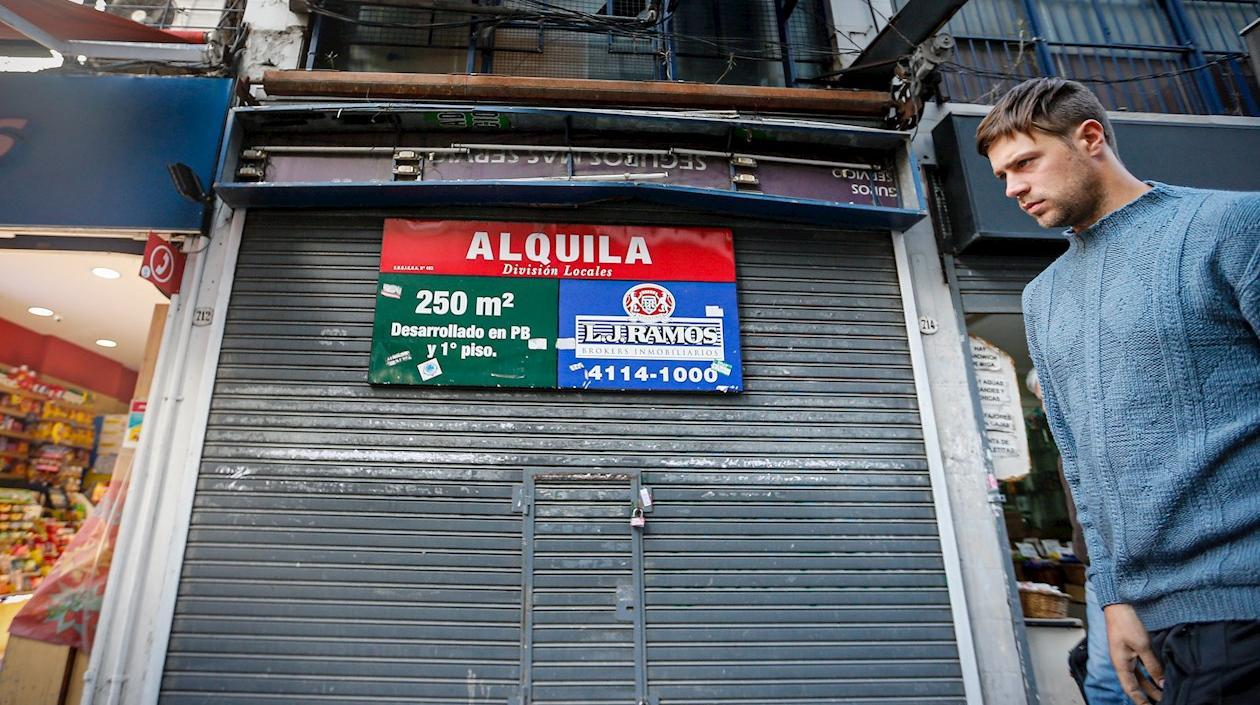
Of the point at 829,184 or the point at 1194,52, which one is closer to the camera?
the point at 829,184

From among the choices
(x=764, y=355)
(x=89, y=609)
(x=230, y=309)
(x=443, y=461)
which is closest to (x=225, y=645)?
(x=89, y=609)

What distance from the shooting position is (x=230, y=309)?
4.70 meters

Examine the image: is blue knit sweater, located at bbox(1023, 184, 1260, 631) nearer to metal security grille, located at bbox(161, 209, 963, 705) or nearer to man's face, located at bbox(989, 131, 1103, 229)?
man's face, located at bbox(989, 131, 1103, 229)

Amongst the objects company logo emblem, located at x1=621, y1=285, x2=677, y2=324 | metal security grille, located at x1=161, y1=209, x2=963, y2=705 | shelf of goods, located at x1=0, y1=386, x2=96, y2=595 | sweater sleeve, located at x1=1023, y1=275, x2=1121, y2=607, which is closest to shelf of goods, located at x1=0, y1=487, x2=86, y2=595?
shelf of goods, located at x1=0, y1=386, x2=96, y2=595

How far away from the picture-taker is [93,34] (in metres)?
4.89

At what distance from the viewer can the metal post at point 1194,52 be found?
6133 mm

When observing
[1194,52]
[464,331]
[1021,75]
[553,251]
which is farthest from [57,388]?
[1194,52]

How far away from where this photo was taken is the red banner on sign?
15.8 feet

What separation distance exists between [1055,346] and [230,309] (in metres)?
5.11

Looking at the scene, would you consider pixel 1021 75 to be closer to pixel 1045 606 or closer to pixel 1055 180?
pixel 1045 606

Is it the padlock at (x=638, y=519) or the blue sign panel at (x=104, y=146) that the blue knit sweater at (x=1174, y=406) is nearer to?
the padlock at (x=638, y=519)

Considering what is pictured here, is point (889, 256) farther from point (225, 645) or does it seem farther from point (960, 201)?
point (225, 645)

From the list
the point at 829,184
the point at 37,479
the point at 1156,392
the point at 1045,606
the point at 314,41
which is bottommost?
the point at 1045,606

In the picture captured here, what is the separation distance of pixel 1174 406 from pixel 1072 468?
41cm
